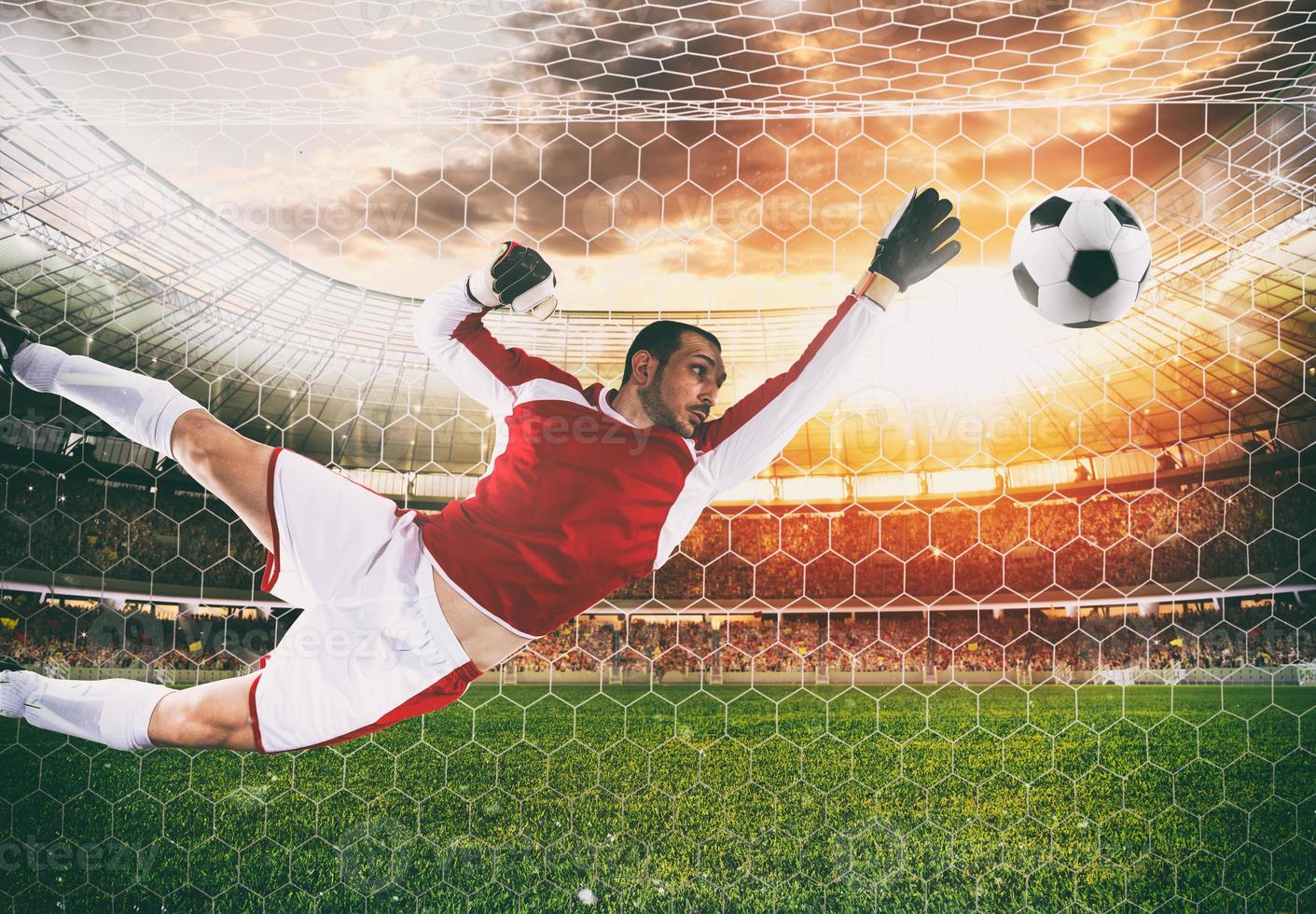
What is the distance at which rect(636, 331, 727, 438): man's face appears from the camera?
2896mm

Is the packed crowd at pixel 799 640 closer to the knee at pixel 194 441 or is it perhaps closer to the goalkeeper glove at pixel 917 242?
the knee at pixel 194 441

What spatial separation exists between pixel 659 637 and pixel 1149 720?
372 centimetres

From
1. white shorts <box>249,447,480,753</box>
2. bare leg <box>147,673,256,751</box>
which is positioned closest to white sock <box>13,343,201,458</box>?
white shorts <box>249,447,480,753</box>

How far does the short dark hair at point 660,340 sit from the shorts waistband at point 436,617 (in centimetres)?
94

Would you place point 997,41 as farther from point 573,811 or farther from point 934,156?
point 573,811

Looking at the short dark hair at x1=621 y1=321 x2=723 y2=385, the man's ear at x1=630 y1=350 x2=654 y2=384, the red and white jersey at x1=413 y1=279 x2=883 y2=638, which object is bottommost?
the red and white jersey at x1=413 y1=279 x2=883 y2=638

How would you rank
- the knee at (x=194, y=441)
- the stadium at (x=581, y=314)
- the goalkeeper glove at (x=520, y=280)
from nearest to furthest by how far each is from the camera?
the knee at (x=194, y=441)
the goalkeeper glove at (x=520, y=280)
the stadium at (x=581, y=314)

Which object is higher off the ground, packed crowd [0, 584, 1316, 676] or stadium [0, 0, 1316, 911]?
stadium [0, 0, 1316, 911]

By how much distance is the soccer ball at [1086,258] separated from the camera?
280 cm

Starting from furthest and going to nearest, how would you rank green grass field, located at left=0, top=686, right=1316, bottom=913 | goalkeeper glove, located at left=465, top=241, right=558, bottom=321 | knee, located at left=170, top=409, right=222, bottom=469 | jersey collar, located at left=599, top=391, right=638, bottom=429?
green grass field, located at left=0, top=686, right=1316, bottom=913 < jersey collar, located at left=599, top=391, right=638, bottom=429 < goalkeeper glove, located at left=465, top=241, right=558, bottom=321 < knee, located at left=170, top=409, right=222, bottom=469

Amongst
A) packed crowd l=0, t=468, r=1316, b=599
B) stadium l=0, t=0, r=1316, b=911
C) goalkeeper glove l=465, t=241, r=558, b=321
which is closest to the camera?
goalkeeper glove l=465, t=241, r=558, b=321

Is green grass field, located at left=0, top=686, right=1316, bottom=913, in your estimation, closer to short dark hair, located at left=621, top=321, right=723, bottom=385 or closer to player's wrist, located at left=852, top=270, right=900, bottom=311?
short dark hair, located at left=621, top=321, right=723, bottom=385

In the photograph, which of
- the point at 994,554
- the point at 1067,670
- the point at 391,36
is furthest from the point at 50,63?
the point at 1067,670

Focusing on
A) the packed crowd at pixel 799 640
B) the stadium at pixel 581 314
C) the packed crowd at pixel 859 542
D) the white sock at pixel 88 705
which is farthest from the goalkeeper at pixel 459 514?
the packed crowd at pixel 799 640
